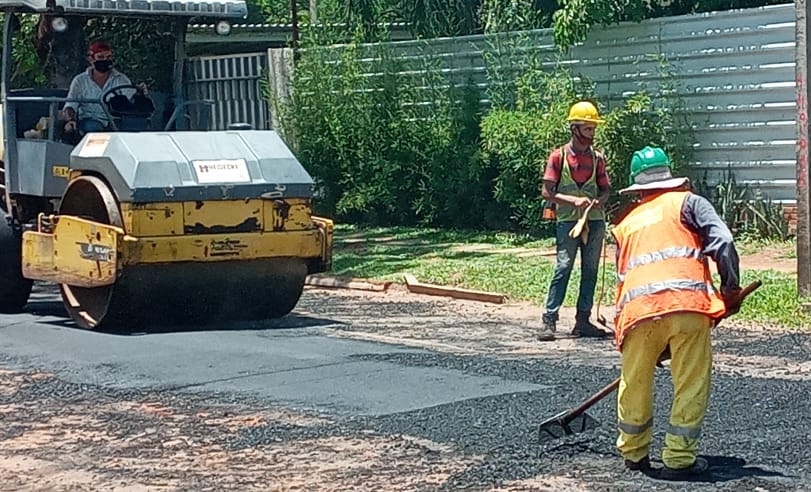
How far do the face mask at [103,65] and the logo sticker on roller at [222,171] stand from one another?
138 centimetres

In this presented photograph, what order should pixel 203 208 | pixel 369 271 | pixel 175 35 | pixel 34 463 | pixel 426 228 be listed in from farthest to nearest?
pixel 426 228 < pixel 369 271 < pixel 175 35 < pixel 203 208 < pixel 34 463

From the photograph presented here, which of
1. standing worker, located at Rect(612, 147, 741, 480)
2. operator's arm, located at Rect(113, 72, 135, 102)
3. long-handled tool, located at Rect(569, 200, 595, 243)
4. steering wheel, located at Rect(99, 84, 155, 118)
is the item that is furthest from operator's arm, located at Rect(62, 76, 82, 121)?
standing worker, located at Rect(612, 147, 741, 480)

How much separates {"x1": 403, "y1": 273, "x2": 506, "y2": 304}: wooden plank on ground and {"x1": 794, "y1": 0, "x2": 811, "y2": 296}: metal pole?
2.62 metres

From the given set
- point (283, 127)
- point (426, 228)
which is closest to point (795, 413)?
point (426, 228)

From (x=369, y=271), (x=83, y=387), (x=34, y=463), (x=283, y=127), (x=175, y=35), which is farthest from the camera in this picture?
(x=283, y=127)

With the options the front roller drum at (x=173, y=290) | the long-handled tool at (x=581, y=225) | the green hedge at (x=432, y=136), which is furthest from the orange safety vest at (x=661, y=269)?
the green hedge at (x=432, y=136)

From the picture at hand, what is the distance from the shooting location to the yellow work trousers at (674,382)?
21.1ft

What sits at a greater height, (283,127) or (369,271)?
(283,127)

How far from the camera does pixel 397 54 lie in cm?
1895

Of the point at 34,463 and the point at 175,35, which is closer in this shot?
the point at 34,463

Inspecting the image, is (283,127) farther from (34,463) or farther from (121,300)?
(34,463)

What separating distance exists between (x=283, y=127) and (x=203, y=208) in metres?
8.97

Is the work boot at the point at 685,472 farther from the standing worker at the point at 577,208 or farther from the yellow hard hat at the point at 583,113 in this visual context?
the yellow hard hat at the point at 583,113

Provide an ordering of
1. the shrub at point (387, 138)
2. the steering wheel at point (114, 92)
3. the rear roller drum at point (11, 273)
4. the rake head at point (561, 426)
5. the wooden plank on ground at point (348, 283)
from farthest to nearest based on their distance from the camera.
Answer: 1. the shrub at point (387, 138)
2. the wooden plank on ground at point (348, 283)
3. the rear roller drum at point (11, 273)
4. the steering wheel at point (114, 92)
5. the rake head at point (561, 426)
